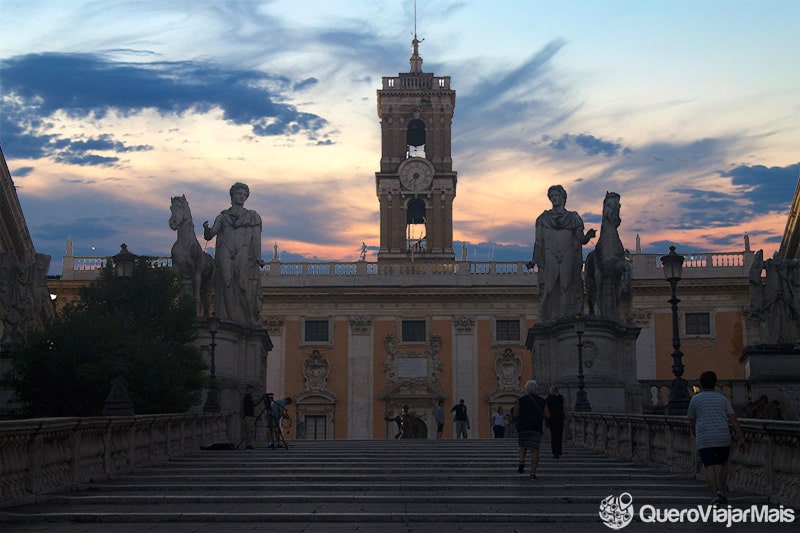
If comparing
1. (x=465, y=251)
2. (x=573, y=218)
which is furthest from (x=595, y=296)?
(x=465, y=251)

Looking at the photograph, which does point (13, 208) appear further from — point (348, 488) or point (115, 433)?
point (348, 488)

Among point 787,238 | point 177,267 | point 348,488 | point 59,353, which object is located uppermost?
point 787,238

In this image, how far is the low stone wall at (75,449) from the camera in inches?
537

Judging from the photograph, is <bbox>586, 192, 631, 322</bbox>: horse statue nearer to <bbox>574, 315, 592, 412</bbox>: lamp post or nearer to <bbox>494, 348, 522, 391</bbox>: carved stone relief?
<bbox>574, 315, 592, 412</bbox>: lamp post

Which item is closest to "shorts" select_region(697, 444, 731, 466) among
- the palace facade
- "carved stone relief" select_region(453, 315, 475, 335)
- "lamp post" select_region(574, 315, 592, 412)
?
"lamp post" select_region(574, 315, 592, 412)

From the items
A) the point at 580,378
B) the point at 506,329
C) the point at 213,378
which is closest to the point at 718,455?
the point at 580,378

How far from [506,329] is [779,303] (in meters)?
36.3

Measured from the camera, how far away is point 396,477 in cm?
1747

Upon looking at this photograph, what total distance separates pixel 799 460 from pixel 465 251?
61.1 metres

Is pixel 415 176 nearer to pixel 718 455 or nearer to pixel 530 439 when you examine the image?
pixel 530 439

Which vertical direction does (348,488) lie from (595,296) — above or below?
below

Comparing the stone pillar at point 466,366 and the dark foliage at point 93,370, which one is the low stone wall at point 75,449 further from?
the stone pillar at point 466,366

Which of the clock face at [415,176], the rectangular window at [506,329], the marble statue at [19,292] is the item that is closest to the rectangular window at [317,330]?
the rectangular window at [506,329]

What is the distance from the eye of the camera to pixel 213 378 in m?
28.2
